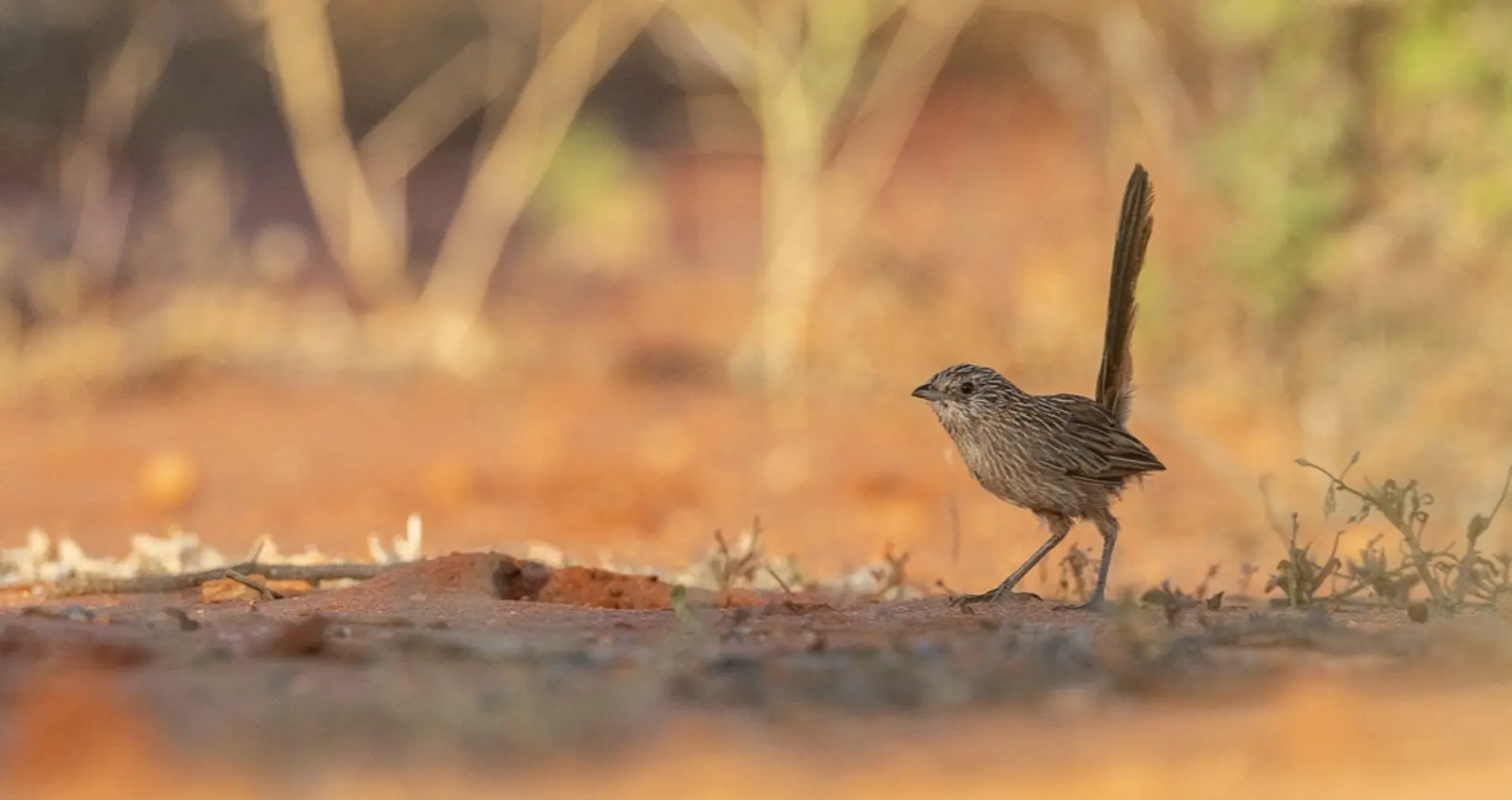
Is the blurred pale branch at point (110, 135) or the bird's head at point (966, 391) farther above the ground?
the blurred pale branch at point (110, 135)

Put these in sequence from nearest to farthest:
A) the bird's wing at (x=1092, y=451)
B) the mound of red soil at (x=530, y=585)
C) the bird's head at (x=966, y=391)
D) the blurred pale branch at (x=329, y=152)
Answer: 1. the mound of red soil at (x=530, y=585)
2. the bird's wing at (x=1092, y=451)
3. the bird's head at (x=966, y=391)
4. the blurred pale branch at (x=329, y=152)

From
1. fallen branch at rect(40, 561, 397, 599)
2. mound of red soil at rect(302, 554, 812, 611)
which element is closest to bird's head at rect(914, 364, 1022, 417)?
mound of red soil at rect(302, 554, 812, 611)

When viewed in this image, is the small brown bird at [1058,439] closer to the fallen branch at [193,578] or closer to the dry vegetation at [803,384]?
the dry vegetation at [803,384]

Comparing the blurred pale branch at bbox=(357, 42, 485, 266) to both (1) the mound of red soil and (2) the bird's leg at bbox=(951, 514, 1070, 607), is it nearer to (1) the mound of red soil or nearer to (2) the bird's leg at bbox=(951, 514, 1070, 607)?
(1) the mound of red soil

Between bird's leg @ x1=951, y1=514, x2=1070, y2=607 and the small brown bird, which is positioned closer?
bird's leg @ x1=951, y1=514, x2=1070, y2=607

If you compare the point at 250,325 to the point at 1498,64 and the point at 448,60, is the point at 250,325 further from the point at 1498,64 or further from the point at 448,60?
the point at 448,60

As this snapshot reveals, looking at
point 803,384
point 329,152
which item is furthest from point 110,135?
point 803,384

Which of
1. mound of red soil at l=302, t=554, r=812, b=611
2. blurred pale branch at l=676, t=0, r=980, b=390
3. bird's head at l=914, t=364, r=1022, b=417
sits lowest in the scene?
mound of red soil at l=302, t=554, r=812, b=611

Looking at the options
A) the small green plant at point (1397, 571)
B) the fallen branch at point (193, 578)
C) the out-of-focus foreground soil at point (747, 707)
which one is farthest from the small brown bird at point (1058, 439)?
the fallen branch at point (193, 578)
